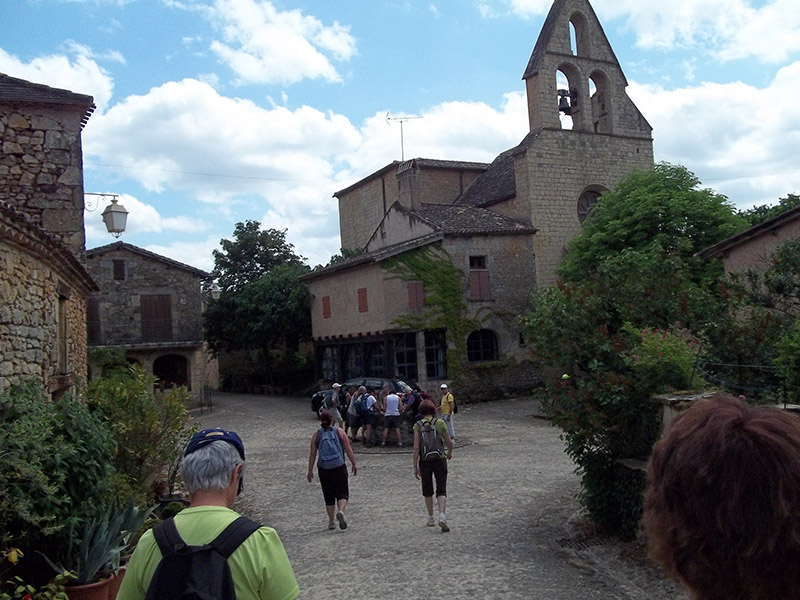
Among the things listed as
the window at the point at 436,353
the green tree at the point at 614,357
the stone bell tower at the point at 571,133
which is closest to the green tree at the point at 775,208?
the stone bell tower at the point at 571,133

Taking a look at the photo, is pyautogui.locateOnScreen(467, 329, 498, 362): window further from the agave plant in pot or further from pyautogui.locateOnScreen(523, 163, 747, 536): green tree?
the agave plant in pot

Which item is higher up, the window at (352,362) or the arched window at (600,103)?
the arched window at (600,103)

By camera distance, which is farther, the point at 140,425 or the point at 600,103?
the point at 600,103

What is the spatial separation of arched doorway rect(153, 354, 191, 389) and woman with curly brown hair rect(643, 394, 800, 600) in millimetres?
31182

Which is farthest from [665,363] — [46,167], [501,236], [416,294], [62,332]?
[501,236]

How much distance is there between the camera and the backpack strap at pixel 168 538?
2559mm

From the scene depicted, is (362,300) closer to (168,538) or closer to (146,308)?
(146,308)

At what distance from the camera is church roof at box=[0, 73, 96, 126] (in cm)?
1103

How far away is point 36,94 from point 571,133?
22.9 meters

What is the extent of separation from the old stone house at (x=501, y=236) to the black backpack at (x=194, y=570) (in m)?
23.0

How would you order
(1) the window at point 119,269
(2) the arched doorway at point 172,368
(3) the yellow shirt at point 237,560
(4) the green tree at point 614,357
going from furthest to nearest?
(2) the arched doorway at point 172,368 → (1) the window at point 119,269 → (4) the green tree at point 614,357 → (3) the yellow shirt at point 237,560

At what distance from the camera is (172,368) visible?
31.9 metres

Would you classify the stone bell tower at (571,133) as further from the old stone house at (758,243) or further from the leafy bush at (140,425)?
the leafy bush at (140,425)

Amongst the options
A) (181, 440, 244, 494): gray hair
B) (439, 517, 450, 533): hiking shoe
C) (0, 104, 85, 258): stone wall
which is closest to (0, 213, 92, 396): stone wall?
(0, 104, 85, 258): stone wall
